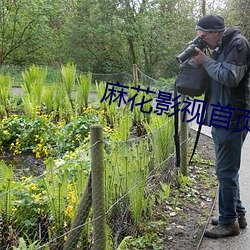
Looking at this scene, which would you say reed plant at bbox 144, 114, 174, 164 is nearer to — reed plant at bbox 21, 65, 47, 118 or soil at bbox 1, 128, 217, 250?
soil at bbox 1, 128, 217, 250

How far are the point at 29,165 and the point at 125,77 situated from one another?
8524 millimetres

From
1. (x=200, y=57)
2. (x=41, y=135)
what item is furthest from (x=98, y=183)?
(x=41, y=135)

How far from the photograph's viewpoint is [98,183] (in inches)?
96.0

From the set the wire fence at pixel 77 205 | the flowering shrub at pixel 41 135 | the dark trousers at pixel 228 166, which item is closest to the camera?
the wire fence at pixel 77 205

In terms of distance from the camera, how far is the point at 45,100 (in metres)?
7.16

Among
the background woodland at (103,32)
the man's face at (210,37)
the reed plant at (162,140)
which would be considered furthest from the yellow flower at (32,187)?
the background woodland at (103,32)

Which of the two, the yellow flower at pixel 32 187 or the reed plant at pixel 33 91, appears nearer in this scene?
the yellow flower at pixel 32 187

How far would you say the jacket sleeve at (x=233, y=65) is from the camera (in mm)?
2846

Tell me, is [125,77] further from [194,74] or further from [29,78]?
[194,74]

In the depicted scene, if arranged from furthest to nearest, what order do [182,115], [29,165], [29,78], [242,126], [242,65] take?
[29,78] → [29,165] → [182,115] → [242,126] → [242,65]

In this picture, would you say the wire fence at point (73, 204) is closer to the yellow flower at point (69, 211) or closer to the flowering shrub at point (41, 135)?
the yellow flower at point (69, 211)

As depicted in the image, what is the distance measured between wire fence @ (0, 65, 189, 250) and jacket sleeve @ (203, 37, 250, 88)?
3.48ft

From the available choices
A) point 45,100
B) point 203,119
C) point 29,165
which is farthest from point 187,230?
point 45,100

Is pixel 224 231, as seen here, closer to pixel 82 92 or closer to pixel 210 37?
pixel 210 37
